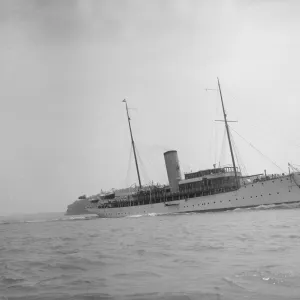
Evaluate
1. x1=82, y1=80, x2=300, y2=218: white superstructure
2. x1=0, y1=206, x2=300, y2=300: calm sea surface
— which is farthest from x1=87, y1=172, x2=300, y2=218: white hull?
x1=0, y1=206, x2=300, y2=300: calm sea surface

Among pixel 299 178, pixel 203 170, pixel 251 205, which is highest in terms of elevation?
pixel 203 170

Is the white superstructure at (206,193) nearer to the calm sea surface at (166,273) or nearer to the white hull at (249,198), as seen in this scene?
the white hull at (249,198)

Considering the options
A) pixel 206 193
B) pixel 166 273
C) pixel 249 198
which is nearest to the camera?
pixel 166 273

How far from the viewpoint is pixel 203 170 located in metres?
42.2

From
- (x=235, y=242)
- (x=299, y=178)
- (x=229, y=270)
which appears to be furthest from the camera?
(x=299, y=178)

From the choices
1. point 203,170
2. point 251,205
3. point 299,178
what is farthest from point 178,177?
point 299,178

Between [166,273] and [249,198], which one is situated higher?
[166,273]

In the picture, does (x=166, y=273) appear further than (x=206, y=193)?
No

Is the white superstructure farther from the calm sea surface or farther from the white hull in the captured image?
the calm sea surface

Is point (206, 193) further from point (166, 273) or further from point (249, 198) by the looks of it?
point (166, 273)

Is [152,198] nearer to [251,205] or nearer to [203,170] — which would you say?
[203,170]

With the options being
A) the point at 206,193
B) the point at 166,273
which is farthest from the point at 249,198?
the point at 166,273

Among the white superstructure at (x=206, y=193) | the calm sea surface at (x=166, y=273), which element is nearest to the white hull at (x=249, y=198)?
the white superstructure at (x=206, y=193)

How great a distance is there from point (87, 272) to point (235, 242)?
18.9ft
